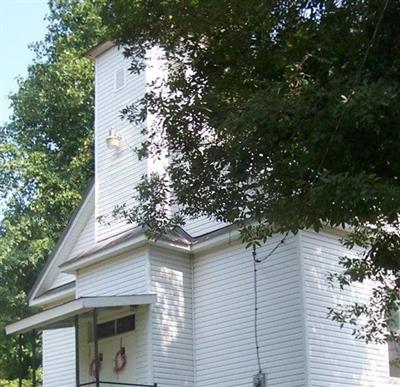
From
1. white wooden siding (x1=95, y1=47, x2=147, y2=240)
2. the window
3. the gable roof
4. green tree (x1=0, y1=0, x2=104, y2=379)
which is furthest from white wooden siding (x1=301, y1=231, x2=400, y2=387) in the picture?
green tree (x1=0, y1=0, x2=104, y2=379)

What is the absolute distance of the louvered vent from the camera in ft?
59.7

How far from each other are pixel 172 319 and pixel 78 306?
1.91m

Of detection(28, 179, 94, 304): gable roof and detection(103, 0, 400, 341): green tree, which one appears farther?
detection(28, 179, 94, 304): gable roof

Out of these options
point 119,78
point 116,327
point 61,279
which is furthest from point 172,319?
point 119,78

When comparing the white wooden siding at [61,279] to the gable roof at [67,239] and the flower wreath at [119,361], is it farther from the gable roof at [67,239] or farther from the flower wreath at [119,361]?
the flower wreath at [119,361]

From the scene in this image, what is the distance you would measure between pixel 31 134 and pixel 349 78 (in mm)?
21029

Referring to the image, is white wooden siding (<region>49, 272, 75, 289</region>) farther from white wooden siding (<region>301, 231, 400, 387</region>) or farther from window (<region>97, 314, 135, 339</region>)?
A: white wooden siding (<region>301, 231, 400, 387</region>)

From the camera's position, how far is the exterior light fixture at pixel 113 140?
17.4 meters

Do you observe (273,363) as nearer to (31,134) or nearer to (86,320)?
(86,320)

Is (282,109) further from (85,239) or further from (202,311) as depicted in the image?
(85,239)

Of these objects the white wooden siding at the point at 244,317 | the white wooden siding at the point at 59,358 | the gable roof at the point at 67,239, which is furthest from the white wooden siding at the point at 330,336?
the white wooden siding at the point at 59,358

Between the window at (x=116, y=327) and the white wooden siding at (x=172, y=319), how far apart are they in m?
0.70

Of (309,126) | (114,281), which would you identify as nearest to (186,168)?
(309,126)

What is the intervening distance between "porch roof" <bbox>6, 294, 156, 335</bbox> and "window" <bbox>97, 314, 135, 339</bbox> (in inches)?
26.3
